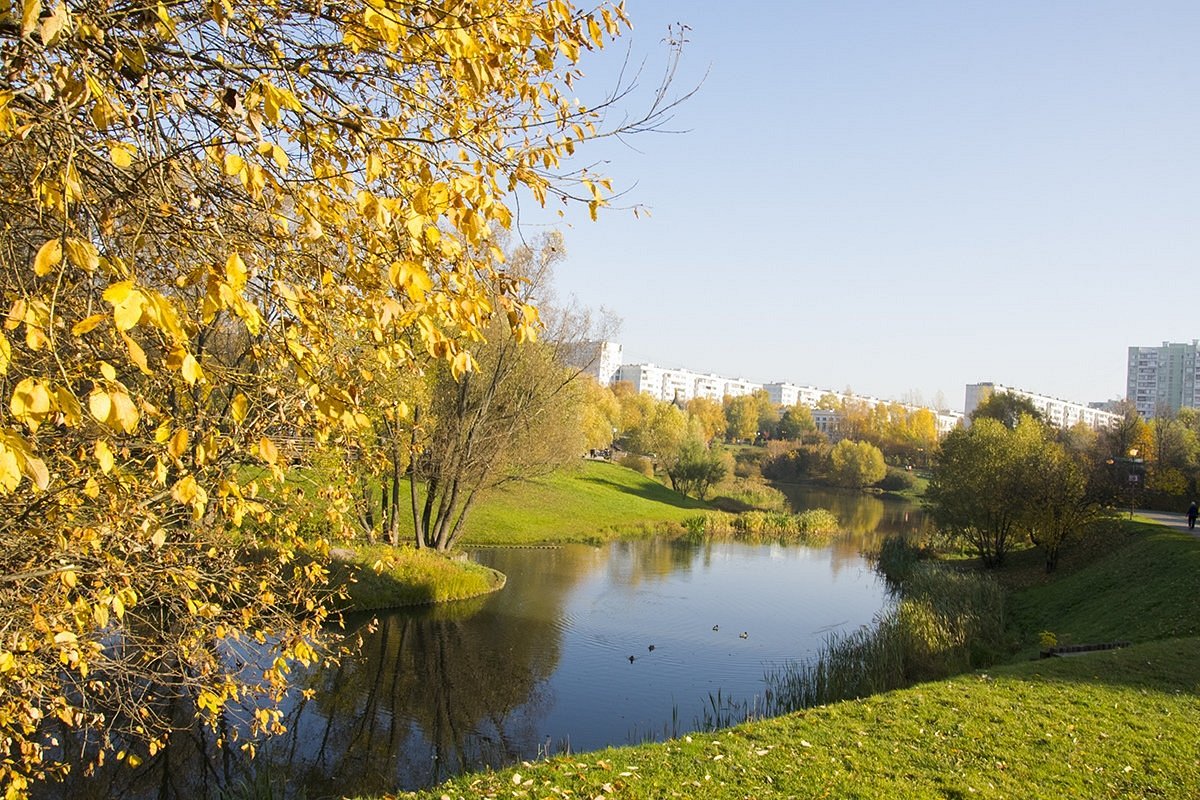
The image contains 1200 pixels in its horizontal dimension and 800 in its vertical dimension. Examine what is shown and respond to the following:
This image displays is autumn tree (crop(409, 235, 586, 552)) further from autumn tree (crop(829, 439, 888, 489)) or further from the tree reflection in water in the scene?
autumn tree (crop(829, 439, 888, 489))

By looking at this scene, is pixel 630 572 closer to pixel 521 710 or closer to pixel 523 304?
pixel 521 710

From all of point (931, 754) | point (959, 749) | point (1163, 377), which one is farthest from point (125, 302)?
point (1163, 377)

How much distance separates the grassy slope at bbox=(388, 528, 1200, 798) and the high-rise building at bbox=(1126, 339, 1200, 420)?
12510cm

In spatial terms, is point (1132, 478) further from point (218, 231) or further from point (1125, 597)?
point (218, 231)

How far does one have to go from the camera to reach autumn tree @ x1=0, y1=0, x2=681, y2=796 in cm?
291

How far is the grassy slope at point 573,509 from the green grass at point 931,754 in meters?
17.1

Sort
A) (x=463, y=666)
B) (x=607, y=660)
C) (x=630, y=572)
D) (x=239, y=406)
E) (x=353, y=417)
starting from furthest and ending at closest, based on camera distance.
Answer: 1. (x=630, y=572)
2. (x=607, y=660)
3. (x=463, y=666)
4. (x=353, y=417)
5. (x=239, y=406)

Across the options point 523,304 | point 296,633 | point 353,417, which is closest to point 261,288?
point 353,417

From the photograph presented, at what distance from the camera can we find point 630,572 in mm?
A: 27453

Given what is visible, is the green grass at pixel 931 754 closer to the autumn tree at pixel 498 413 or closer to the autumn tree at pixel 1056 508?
the autumn tree at pixel 498 413

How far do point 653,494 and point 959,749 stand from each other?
141 ft

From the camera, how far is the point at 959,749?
8156 mm

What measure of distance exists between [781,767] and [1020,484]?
2390 centimetres

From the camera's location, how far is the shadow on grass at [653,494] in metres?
48.9
